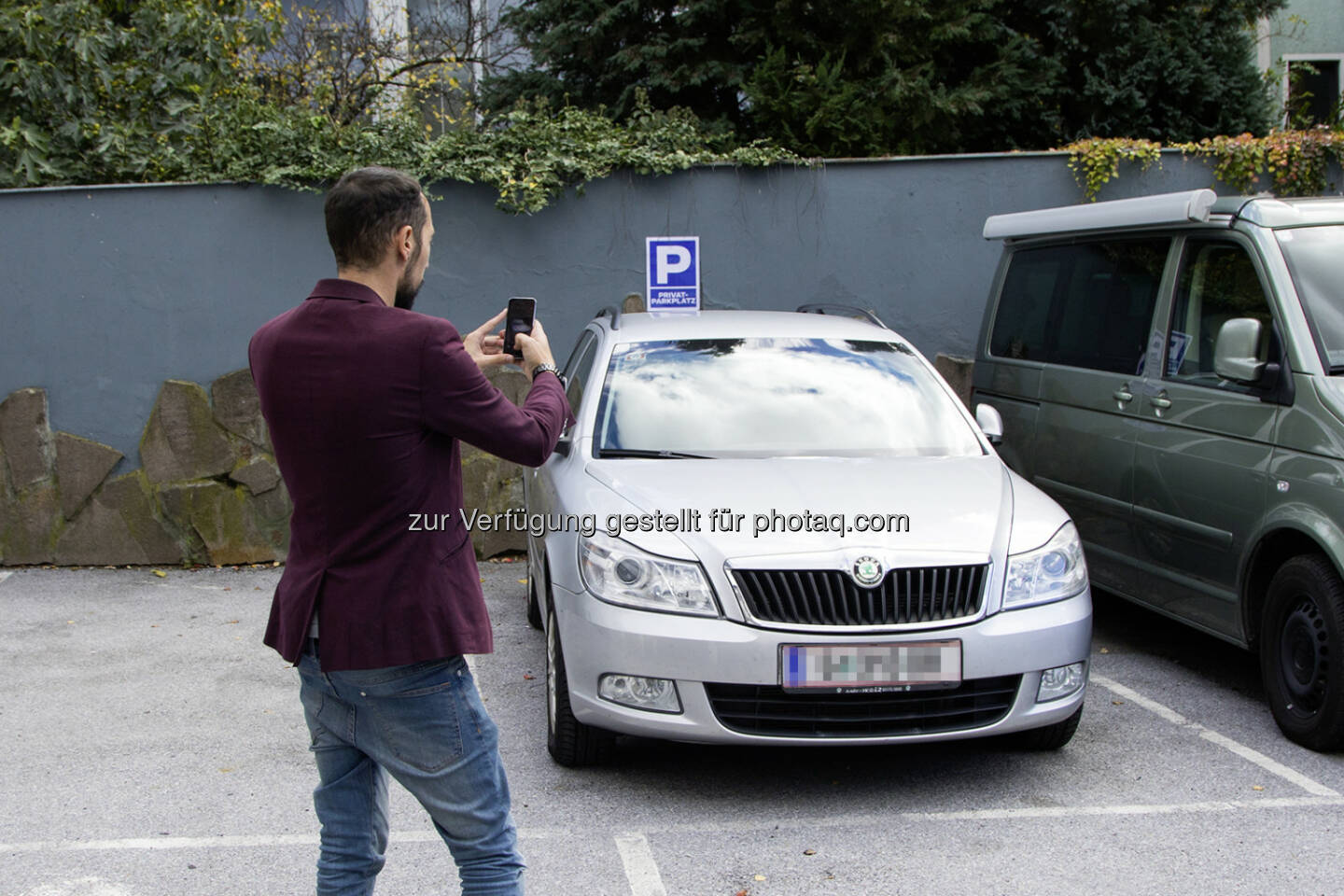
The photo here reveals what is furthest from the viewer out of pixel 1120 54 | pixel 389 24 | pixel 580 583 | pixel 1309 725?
pixel 389 24

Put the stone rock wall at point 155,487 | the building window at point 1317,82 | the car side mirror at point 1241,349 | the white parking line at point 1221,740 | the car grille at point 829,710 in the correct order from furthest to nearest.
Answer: the building window at point 1317,82
the stone rock wall at point 155,487
the car side mirror at point 1241,349
the white parking line at point 1221,740
the car grille at point 829,710

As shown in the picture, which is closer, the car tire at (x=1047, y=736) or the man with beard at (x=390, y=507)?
the man with beard at (x=390, y=507)

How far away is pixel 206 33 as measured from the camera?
9.27m

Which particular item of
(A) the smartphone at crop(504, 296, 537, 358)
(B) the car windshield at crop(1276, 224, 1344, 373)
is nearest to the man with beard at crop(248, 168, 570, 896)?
(A) the smartphone at crop(504, 296, 537, 358)

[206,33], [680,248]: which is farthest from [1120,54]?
[206,33]

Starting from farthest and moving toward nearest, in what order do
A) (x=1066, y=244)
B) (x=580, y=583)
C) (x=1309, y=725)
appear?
(x=1066, y=244), (x=1309, y=725), (x=580, y=583)

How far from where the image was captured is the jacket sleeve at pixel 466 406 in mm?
2400

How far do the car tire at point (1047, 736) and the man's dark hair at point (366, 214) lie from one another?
3.07m

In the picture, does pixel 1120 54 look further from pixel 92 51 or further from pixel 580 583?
pixel 580 583

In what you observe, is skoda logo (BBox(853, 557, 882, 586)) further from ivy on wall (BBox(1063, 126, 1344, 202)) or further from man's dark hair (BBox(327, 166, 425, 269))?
ivy on wall (BBox(1063, 126, 1344, 202))

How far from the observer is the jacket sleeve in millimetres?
2400

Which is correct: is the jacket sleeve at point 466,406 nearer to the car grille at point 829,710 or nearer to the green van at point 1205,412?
the car grille at point 829,710

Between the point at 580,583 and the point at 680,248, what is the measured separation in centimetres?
427

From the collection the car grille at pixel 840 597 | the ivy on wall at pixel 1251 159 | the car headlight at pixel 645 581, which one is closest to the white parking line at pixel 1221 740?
the car grille at pixel 840 597
